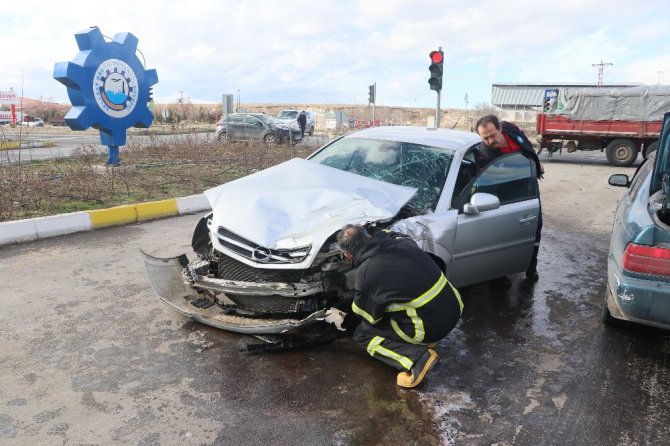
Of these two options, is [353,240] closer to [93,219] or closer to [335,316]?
[335,316]

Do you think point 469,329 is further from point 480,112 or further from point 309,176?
point 480,112

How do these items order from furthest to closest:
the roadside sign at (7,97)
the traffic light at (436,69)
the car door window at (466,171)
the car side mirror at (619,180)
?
the roadside sign at (7,97) < the traffic light at (436,69) < the car side mirror at (619,180) < the car door window at (466,171)

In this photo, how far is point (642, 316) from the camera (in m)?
3.60

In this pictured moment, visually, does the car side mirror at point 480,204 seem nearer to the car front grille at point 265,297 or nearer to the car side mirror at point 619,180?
the car front grille at point 265,297

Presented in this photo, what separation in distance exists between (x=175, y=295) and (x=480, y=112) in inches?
1907

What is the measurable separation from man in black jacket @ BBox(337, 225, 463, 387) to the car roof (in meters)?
1.80

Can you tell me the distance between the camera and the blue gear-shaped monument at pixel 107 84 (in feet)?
40.3

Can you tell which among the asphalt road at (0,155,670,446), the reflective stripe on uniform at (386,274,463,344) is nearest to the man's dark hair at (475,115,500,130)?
the asphalt road at (0,155,670,446)

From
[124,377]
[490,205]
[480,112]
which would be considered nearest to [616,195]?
[490,205]

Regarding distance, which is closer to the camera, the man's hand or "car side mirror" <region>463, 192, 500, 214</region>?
the man's hand

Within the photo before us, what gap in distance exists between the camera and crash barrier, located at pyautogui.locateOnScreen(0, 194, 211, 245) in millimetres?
6945

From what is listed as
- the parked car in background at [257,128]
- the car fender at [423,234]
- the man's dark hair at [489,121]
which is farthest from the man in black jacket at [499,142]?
the parked car in background at [257,128]

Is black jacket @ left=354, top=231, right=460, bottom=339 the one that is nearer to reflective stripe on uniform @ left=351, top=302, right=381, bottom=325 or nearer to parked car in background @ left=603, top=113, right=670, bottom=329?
reflective stripe on uniform @ left=351, top=302, right=381, bottom=325

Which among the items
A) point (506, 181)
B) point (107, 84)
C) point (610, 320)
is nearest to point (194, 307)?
point (506, 181)
